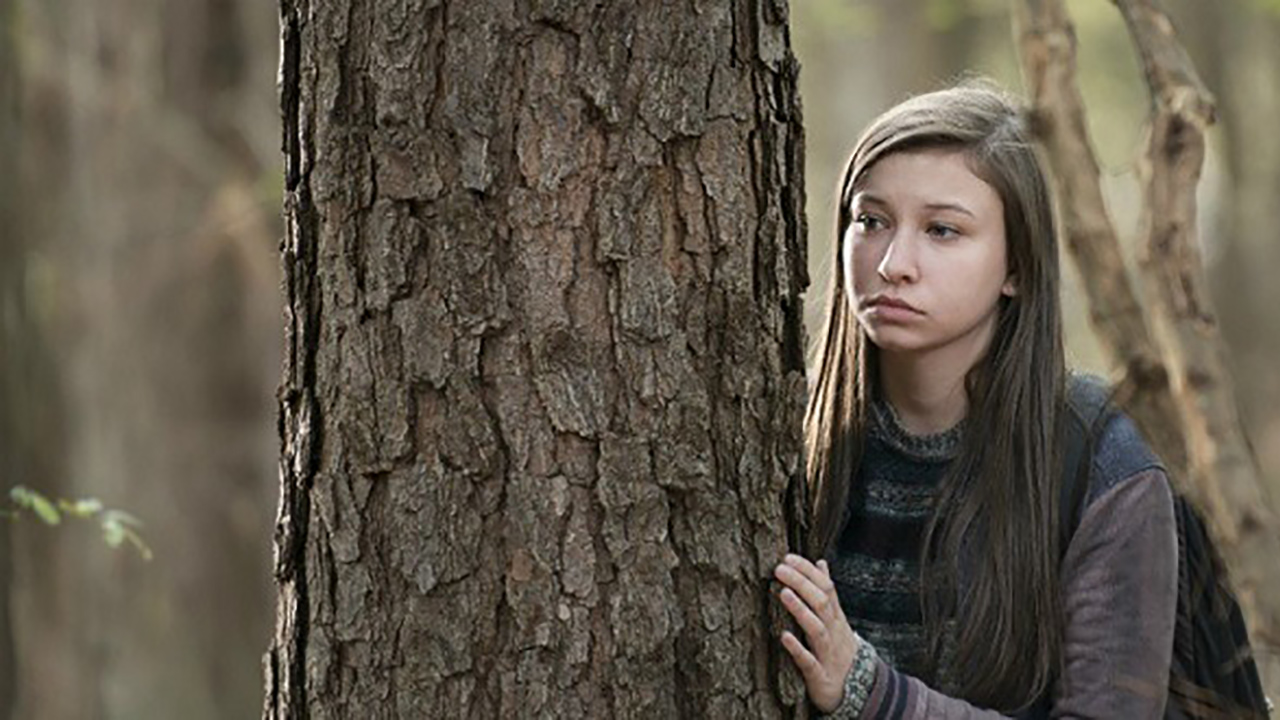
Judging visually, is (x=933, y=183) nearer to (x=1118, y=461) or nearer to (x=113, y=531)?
(x=1118, y=461)

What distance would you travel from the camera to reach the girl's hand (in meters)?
3.05

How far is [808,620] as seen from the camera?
120 inches

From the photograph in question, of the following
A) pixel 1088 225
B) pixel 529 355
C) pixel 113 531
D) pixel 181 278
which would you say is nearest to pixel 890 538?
pixel 1088 225

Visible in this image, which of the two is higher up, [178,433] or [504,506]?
[504,506]

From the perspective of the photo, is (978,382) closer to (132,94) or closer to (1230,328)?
(132,94)

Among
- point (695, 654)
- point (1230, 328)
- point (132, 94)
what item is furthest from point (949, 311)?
point (1230, 328)

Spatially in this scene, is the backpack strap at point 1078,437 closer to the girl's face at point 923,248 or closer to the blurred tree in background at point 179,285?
the girl's face at point 923,248

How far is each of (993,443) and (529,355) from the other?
2.98ft

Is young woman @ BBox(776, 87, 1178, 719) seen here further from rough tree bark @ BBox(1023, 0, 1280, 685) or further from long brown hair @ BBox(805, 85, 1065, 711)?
rough tree bark @ BBox(1023, 0, 1280, 685)

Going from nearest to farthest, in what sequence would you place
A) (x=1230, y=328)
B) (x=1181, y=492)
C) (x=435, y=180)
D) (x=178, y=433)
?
(x=435, y=180), (x=1181, y=492), (x=178, y=433), (x=1230, y=328)

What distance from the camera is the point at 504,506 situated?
2.93 metres

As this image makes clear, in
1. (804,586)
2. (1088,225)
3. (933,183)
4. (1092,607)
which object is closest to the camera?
(804,586)

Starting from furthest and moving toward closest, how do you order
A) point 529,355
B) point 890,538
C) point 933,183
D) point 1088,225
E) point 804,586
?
1. point 1088,225
2. point 890,538
3. point 933,183
4. point 804,586
5. point 529,355

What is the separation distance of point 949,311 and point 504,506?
2.94 feet
